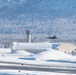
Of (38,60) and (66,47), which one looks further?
(66,47)

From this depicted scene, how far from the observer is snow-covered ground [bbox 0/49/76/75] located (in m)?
50.9

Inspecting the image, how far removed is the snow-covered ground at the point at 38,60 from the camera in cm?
5091

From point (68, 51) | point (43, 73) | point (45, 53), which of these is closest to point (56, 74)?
point (43, 73)

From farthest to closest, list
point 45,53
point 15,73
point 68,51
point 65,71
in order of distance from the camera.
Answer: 1. point 68,51
2. point 45,53
3. point 65,71
4. point 15,73

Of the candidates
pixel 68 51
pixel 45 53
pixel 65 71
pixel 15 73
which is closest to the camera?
pixel 15 73

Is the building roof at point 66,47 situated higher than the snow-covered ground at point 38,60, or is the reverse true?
the building roof at point 66,47

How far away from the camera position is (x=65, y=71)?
5306cm

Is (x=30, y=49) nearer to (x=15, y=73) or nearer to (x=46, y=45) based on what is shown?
(x=46, y=45)

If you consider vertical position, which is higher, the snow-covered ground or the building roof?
the building roof

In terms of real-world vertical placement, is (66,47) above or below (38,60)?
above

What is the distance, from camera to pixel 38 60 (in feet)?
230

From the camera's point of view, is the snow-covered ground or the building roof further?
the building roof

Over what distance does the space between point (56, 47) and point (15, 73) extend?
159ft

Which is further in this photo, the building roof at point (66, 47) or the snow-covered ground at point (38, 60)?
the building roof at point (66, 47)
